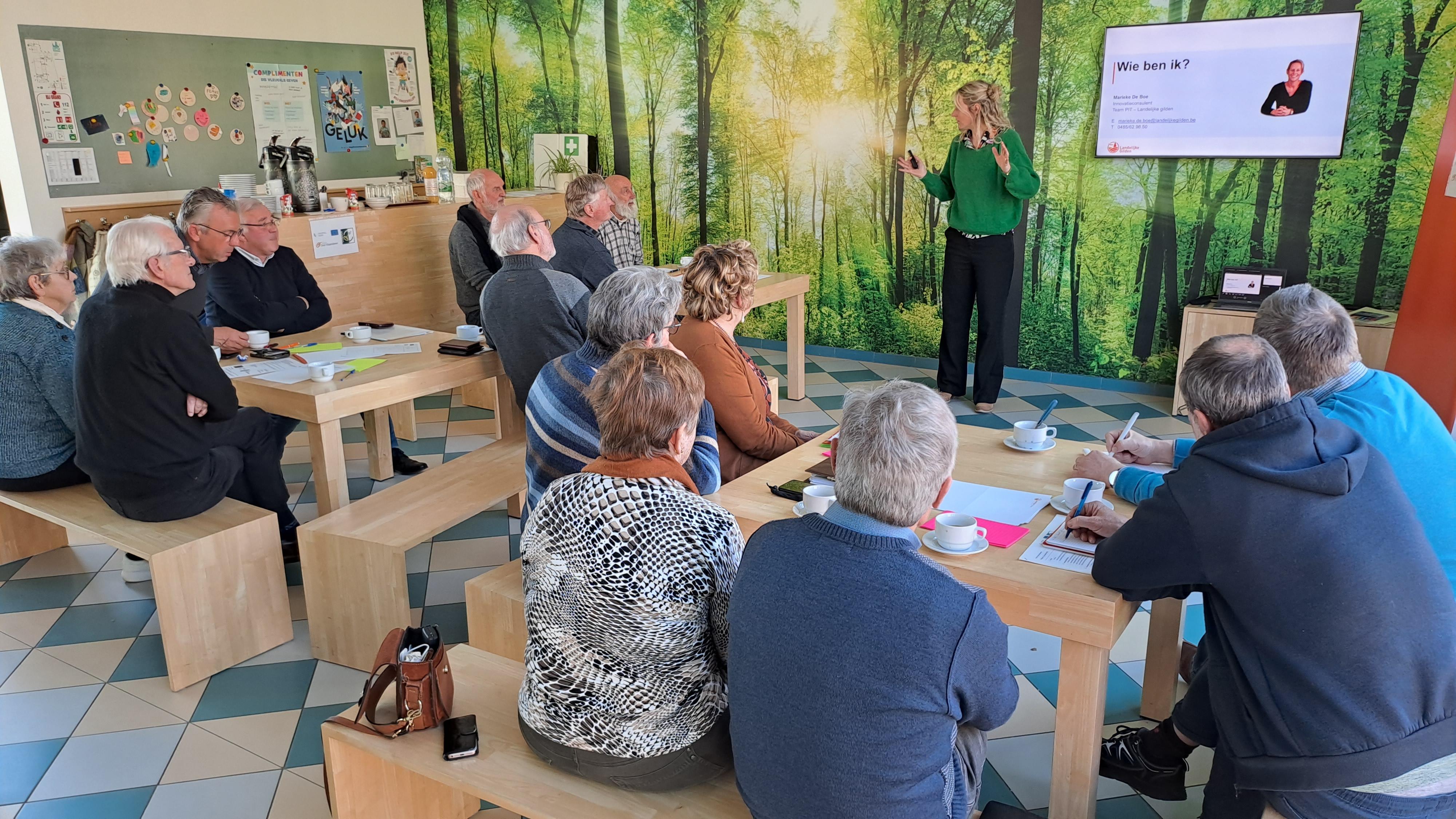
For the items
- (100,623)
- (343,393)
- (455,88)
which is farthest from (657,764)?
(455,88)

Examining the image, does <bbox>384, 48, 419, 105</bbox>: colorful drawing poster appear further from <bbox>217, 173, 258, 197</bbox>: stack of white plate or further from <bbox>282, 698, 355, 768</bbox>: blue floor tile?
<bbox>282, 698, 355, 768</bbox>: blue floor tile

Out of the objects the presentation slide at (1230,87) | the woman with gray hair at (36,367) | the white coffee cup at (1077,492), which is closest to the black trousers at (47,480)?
the woman with gray hair at (36,367)

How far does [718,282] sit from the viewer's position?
307 centimetres

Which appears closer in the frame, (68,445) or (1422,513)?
Answer: (1422,513)

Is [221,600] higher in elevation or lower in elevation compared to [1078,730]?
lower

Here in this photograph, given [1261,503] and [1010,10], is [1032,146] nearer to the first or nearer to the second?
[1010,10]

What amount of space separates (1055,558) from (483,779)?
122 cm

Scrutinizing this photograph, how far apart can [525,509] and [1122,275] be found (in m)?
4.32

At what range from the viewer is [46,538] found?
4059mm

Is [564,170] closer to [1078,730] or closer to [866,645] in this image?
[1078,730]

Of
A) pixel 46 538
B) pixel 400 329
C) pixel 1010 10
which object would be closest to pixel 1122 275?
pixel 1010 10

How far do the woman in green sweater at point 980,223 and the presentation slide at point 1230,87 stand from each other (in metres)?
0.62

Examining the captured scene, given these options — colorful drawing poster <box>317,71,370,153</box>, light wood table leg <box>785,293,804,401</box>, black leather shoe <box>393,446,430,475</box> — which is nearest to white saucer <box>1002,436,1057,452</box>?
black leather shoe <box>393,446,430,475</box>

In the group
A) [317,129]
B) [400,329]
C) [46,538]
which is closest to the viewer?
[46,538]
